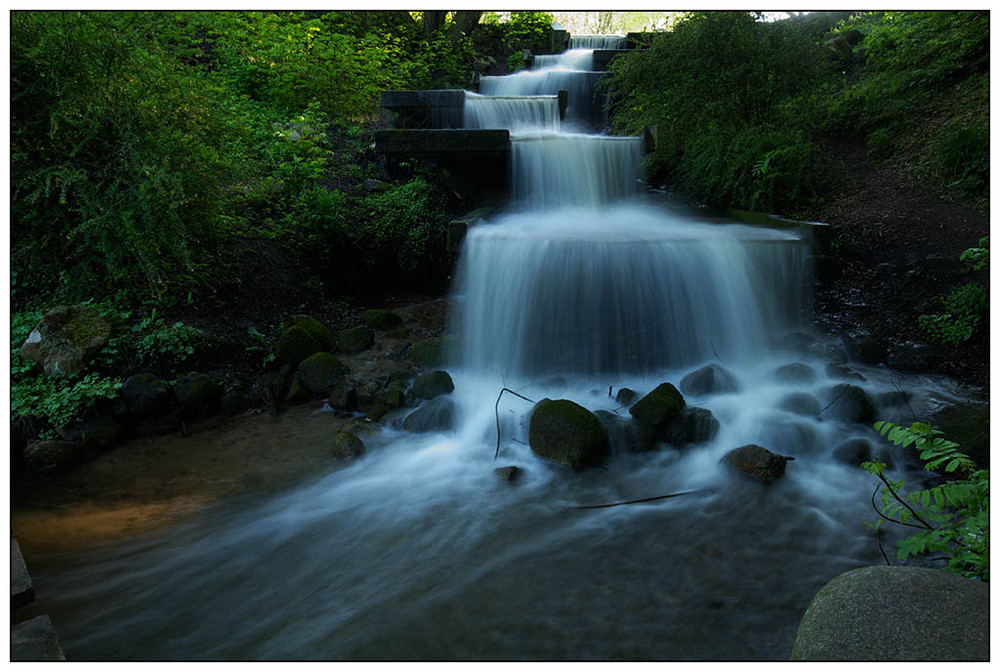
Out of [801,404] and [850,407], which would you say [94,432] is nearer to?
[801,404]

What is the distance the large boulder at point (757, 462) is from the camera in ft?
15.4

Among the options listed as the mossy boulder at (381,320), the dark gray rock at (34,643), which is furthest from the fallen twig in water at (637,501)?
the mossy boulder at (381,320)

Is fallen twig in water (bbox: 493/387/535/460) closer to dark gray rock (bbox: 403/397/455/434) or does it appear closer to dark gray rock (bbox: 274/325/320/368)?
dark gray rock (bbox: 403/397/455/434)

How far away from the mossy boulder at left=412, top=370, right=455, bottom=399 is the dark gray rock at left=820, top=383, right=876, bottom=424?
12.1 ft

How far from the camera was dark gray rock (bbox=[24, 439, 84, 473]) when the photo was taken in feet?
16.7

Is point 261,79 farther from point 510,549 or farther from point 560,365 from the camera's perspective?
point 510,549

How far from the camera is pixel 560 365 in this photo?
6695 millimetres

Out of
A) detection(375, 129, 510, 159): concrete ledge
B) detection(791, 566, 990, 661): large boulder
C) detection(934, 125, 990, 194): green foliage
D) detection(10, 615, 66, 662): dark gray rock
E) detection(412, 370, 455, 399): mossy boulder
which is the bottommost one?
detection(412, 370, 455, 399): mossy boulder

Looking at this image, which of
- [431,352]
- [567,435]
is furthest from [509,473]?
[431,352]

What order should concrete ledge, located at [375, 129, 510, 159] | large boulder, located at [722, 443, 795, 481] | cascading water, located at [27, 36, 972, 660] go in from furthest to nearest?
concrete ledge, located at [375, 129, 510, 159], large boulder, located at [722, 443, 795, 481], cascading water, located at [27, 36, 972, 660]

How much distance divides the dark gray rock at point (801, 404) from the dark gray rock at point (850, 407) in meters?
0.08

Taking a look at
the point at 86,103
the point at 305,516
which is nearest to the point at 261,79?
the point at 86,103

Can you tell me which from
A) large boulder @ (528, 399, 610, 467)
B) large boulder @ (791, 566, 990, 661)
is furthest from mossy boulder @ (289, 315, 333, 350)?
large boulder @ (791, 566, 990, 661)

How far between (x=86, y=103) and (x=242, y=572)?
514cm
